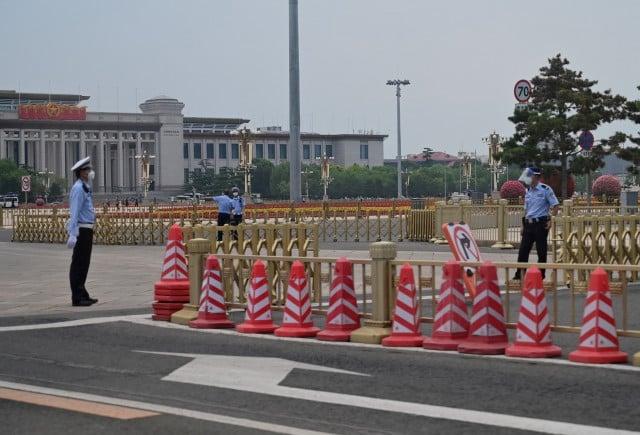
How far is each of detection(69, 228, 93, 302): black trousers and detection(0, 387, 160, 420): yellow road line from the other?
7.22m

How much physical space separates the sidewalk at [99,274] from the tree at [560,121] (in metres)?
14.1

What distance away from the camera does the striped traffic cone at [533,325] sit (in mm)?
10195

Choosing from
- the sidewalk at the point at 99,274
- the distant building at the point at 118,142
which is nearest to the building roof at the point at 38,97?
the distant building at the point at 118,142

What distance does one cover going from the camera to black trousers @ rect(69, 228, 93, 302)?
15.9 metres

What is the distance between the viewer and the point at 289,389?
863 centimetres

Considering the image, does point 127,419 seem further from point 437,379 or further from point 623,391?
point 623,391

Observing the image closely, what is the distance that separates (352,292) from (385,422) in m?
4.62

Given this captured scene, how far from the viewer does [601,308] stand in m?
9.86

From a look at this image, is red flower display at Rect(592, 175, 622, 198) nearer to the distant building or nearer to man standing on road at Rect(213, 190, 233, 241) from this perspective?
man standing on road at Rect(213, 190, 233, 241)

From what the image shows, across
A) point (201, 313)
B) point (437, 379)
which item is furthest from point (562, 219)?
point (437, 379)

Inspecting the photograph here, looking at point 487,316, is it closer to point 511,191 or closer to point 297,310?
point 297,310

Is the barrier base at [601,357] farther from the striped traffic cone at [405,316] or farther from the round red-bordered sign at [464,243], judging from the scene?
the round red-bordered sign at [464,243]

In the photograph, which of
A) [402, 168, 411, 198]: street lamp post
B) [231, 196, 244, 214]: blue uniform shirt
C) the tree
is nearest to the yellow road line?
[231, 196, 244, 214]: blue uniform shirt

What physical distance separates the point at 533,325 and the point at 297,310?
2.81 metres
